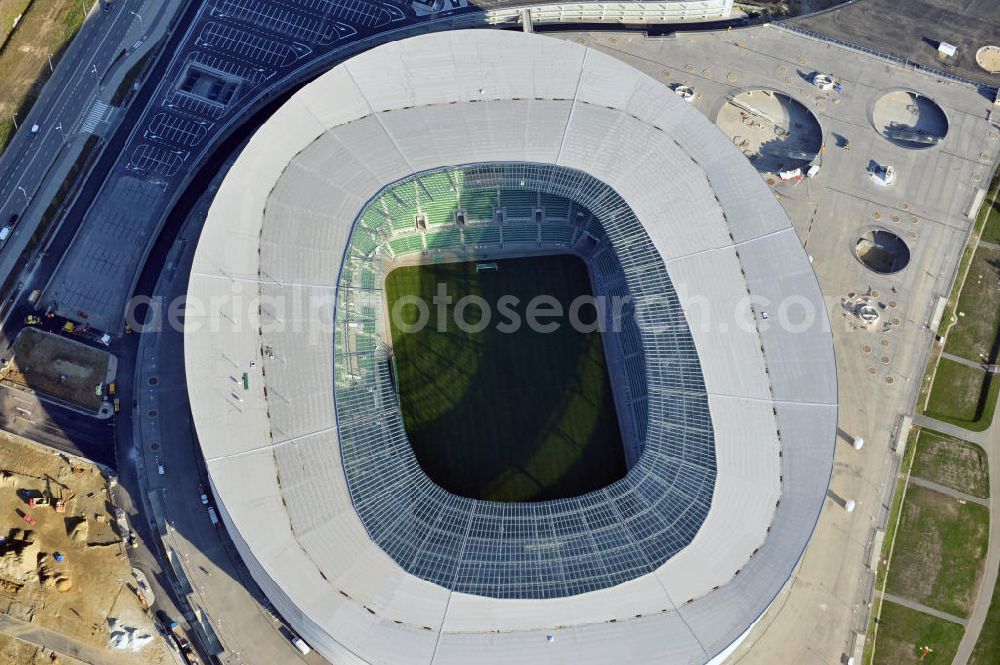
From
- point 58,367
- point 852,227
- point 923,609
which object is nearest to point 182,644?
point 58,367

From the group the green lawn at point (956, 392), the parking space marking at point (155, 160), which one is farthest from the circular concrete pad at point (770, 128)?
A: the parking space marking at point (155, 160)

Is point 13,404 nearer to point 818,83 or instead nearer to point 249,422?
point 249,422

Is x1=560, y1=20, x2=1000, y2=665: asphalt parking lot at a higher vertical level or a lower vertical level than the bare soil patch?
higher

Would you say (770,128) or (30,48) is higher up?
(770,128)

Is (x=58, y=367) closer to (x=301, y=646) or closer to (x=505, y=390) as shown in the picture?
(x=301, y=646)

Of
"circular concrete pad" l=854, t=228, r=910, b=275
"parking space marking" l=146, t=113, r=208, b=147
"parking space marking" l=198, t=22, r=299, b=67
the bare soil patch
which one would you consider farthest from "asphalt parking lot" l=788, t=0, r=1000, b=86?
the bare soil patch

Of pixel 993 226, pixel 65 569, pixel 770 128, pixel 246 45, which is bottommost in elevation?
pixel 65 569

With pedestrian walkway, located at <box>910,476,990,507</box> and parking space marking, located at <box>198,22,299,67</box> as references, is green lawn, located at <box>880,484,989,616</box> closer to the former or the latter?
pedestrian walkway, located at <box>910,476,990,507</box>
